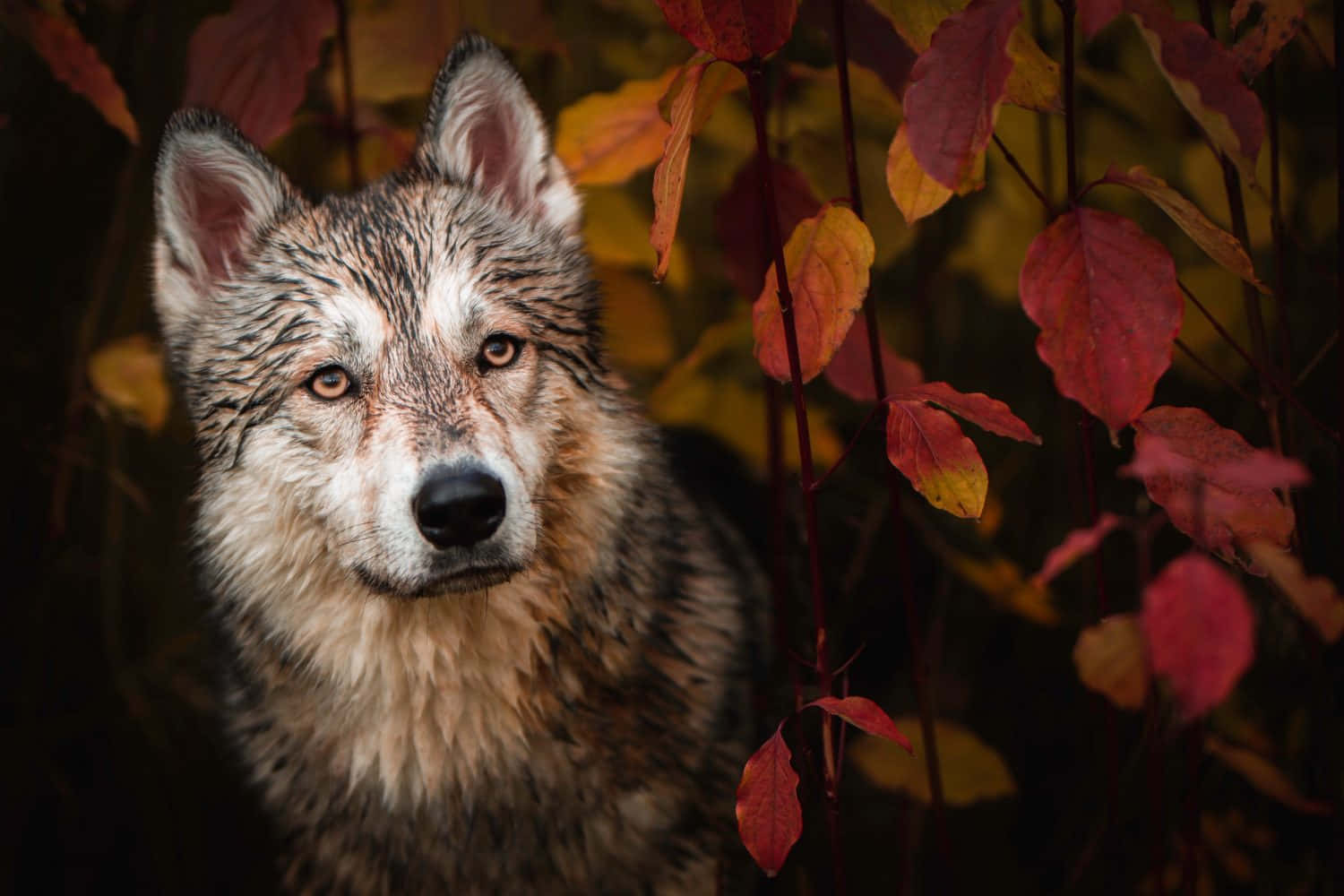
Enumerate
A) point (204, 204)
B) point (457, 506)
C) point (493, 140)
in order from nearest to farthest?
point (457, 506) < point (204, 204) < point (493, 140)

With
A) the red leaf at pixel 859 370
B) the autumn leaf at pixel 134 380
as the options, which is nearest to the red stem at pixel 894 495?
the red leaf at pixel 859 370

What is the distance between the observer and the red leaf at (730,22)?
1285 millimetres

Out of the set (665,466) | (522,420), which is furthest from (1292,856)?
(522,420)

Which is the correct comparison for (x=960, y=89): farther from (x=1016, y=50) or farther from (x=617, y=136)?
(x=617, y=136)

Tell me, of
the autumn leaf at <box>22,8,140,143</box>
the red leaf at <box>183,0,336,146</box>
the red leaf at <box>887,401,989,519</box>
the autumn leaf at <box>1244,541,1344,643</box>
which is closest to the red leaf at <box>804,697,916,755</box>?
the red leaf at <box>887,401,989,519</box>

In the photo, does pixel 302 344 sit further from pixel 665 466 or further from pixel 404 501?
pixel 665 466

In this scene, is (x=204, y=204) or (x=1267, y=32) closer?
(x=1267, y=32)

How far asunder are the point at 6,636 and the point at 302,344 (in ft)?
4.64

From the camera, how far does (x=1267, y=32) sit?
1.38 meters

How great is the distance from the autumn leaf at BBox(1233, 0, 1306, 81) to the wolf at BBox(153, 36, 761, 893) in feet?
4.05

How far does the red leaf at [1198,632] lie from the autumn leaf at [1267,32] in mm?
780

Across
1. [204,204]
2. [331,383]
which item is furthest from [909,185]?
[204,204]

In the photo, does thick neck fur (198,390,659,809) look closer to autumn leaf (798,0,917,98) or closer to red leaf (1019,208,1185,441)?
autumn leaf (798,0,917,98)

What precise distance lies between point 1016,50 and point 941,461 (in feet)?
1.82
